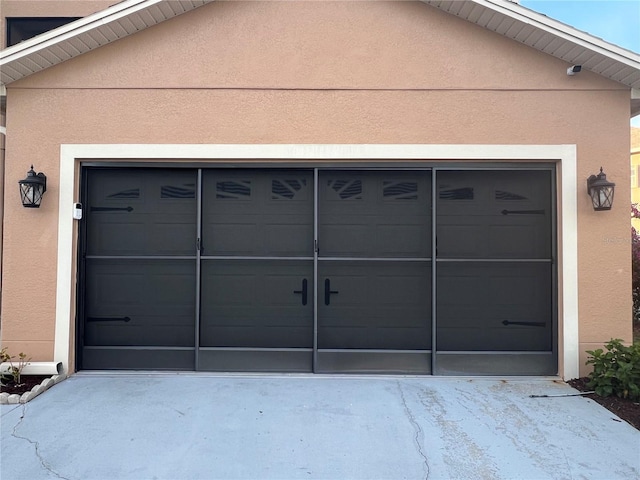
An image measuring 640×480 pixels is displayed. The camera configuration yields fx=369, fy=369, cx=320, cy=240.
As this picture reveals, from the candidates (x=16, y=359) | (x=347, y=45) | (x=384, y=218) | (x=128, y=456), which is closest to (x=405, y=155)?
(x=384, y=218)

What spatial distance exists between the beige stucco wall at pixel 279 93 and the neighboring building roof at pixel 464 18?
0.39 ft

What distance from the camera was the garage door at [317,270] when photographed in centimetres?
484

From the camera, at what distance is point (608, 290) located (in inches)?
182

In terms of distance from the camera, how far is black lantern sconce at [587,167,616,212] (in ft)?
14.5

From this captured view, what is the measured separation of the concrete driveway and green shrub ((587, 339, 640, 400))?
0.96ft

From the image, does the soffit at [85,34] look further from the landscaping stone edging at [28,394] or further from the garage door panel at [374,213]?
the landscaping stone edging at [28,394]

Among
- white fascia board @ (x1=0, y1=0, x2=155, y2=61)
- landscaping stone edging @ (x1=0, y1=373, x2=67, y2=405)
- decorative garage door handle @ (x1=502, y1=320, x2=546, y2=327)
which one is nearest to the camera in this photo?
landscaping stone edging @ (x1=0, y1=373, x2=67, y2=405)

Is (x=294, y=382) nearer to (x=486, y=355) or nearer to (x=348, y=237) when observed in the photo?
(x=348, y=237)

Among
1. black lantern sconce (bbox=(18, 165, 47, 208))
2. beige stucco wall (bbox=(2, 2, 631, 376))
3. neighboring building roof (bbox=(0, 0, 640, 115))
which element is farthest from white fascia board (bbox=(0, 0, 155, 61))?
black lantern sconce (bbox=(18, 165, 47, 208))

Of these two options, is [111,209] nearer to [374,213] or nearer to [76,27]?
[76,27]

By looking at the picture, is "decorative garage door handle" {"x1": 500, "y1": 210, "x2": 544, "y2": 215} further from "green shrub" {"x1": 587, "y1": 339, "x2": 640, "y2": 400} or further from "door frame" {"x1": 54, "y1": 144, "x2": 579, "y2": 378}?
"green shrub" {"x1": 587, "y1": 339, "x2": 640, "y2": 400}

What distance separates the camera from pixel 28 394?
4.04 metres

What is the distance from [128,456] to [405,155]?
4.26 m

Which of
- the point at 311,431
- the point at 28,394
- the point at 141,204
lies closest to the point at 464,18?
the point at 141,204
